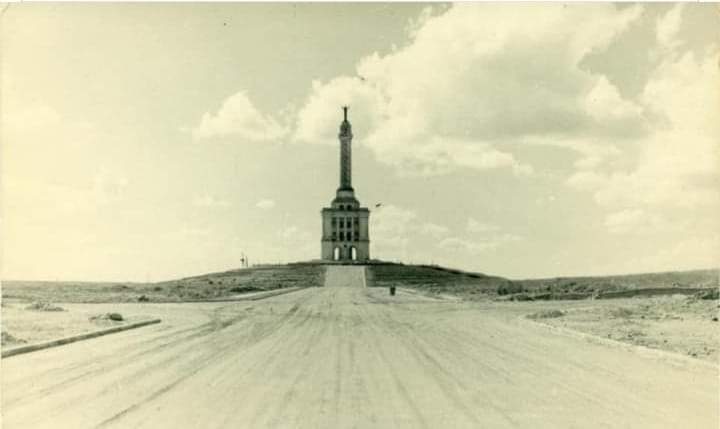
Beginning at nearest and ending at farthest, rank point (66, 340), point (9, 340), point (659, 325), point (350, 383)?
point (350, 383)
point (9, 340)
point (66, 340)
point (659, 325)

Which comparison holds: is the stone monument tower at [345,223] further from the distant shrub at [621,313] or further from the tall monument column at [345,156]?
the distant shrub at [621,313]

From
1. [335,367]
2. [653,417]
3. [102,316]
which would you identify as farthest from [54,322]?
[653,417]

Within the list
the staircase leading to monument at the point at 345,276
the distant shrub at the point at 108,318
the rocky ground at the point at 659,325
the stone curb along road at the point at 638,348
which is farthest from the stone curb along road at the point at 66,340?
the staircase leading to monument at the point at 345,276

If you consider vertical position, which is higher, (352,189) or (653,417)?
(352,189)

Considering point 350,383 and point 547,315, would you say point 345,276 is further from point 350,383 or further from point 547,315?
point 350,383

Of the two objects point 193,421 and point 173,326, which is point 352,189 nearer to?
point 173,326

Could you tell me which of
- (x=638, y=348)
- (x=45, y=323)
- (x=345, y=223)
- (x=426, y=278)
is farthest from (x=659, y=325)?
(x=345, y=223)
